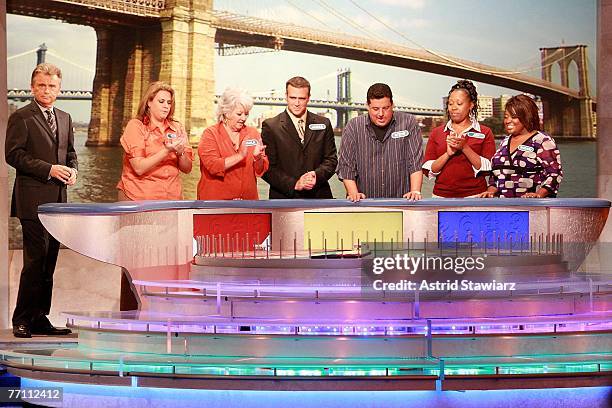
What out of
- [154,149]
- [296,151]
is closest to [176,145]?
[154,149]

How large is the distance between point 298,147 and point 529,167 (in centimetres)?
161

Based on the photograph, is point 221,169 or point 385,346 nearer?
point 385,346

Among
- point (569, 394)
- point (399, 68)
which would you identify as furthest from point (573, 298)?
point (399, 68)

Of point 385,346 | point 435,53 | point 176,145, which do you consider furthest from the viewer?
point 435,53

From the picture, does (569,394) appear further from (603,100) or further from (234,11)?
(234,11)

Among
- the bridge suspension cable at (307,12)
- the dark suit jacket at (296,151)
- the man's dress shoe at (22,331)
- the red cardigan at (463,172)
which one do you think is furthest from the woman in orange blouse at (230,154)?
the bridge suspension cable at (307,12)

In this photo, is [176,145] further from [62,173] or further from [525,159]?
[525,159]

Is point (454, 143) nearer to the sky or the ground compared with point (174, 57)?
nearer to the ground

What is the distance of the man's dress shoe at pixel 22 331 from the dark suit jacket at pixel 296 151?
6.14 ft

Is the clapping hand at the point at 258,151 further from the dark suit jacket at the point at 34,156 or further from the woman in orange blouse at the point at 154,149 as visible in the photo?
the dark suit jacket at the point at 34,156

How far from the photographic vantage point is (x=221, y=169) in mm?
6434

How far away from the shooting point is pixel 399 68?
9656 millimetres

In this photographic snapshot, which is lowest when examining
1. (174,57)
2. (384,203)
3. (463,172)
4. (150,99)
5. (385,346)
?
(385,346)

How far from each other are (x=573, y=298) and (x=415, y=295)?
2.23 ft
